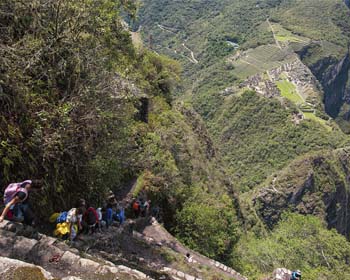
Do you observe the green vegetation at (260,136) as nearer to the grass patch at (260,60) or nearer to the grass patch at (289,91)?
the grass patch at (289,91)

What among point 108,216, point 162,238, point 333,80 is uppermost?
point 108,216

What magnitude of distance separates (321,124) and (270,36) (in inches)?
2964

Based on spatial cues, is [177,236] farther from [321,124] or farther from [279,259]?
[321,124]

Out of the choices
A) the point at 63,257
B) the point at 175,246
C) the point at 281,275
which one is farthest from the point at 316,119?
the point at 63,257

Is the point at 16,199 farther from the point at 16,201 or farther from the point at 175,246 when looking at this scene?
the point at 175,246

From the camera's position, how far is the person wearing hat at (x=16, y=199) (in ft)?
27.8

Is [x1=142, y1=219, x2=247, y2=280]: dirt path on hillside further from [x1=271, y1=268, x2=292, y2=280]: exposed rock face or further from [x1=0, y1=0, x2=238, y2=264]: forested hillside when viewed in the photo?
[x1=0, y1=0, x2=238, y2=264]: forested hillside

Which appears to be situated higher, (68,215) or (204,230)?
(68,215)

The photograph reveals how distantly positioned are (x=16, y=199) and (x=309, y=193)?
68752 millimetres

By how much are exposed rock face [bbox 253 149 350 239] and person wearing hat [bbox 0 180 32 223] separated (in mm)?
58212

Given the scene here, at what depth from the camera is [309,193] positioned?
7031 cm

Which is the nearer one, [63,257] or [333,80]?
[63,257]

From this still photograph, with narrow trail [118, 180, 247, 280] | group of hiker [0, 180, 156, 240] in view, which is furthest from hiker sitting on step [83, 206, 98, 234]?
narrow trail [118, 180, 247, 280]

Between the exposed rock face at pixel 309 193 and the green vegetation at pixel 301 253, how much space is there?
23.7 metres
